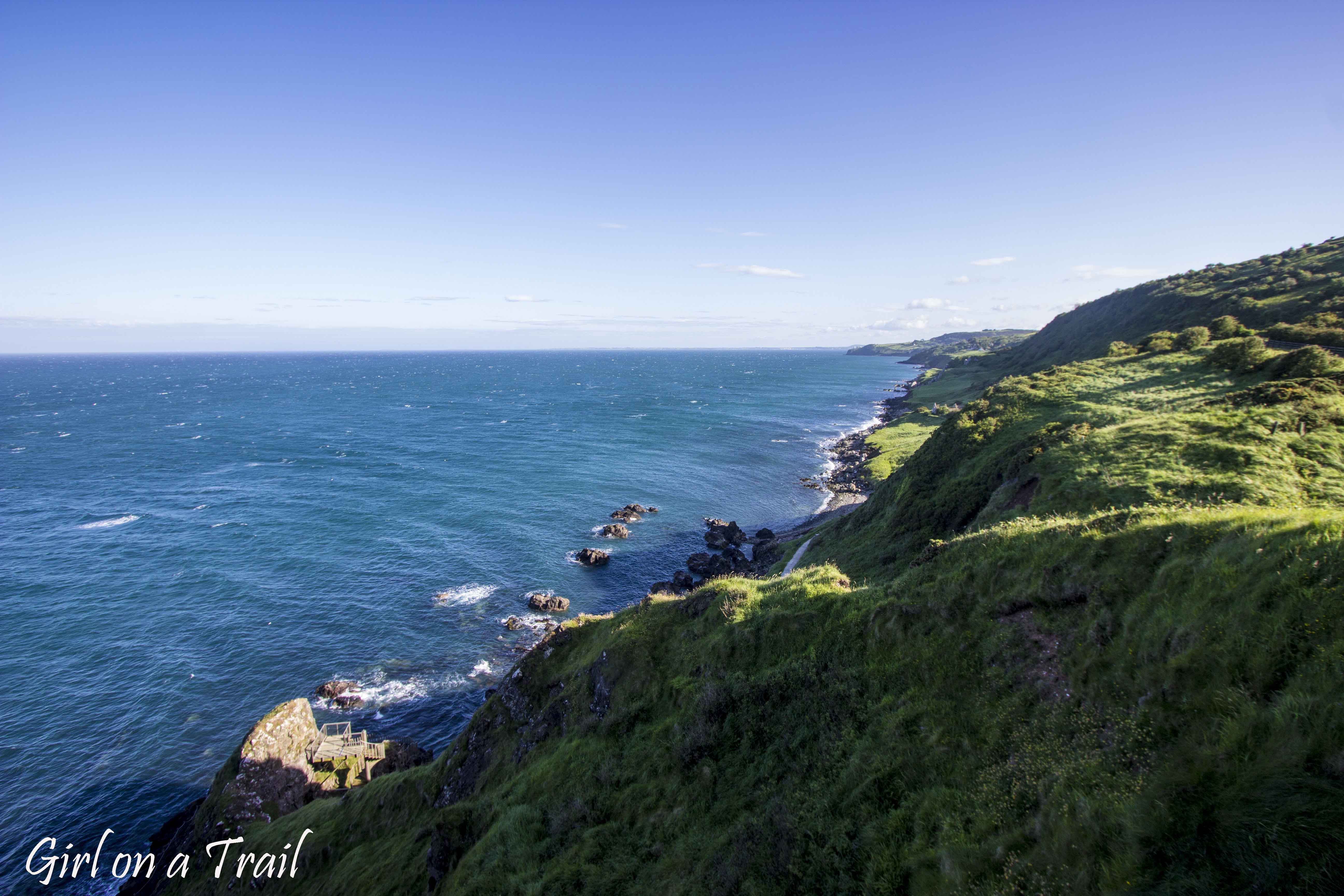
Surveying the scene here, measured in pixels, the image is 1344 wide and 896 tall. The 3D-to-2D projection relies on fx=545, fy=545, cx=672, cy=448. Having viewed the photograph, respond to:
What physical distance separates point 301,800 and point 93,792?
15002 mm

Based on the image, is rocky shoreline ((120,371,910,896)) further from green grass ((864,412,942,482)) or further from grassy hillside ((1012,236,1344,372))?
grassy hillside ((1012,236,1344,372))

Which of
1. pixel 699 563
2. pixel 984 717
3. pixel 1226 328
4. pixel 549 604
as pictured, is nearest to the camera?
pixel 984 717

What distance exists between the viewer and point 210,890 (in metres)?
26.2

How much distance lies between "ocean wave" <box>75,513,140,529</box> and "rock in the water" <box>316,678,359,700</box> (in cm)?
5217

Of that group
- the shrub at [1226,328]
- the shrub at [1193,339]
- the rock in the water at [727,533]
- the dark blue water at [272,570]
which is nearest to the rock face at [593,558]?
A: the dark blue water at [272,570]

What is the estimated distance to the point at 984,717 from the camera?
42.6 ft

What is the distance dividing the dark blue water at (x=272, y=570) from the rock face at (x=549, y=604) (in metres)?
1.56

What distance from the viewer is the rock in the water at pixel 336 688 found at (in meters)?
42.6

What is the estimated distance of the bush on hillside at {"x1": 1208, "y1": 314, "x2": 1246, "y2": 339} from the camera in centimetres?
5088

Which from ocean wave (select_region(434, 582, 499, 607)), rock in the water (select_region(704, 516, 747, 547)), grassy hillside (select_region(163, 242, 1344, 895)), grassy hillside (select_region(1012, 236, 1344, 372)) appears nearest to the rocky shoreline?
grassy hillside (select_region(163, 242, 1344, 895))

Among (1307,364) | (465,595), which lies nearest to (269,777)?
(465,595)

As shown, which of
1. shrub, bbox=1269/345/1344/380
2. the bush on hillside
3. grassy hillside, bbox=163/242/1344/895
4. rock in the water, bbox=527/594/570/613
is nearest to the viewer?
grassy hillside, bbox=163/242/1344/895

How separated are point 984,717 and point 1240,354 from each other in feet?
137

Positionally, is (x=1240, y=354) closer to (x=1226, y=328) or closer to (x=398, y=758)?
(x=1226, y=328)
